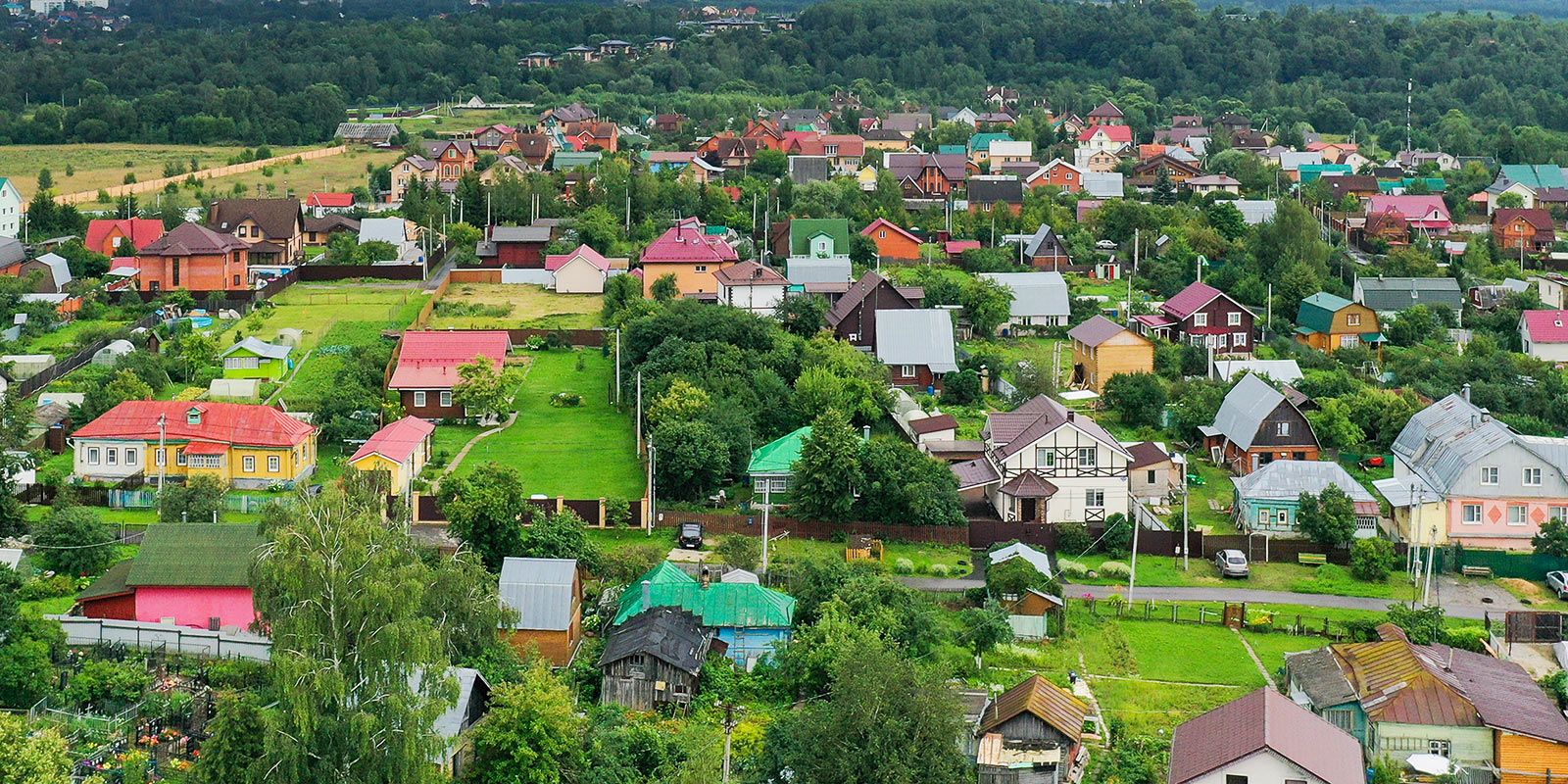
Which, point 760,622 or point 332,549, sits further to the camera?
point 760,622

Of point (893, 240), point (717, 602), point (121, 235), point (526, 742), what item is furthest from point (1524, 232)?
point (526, 742)

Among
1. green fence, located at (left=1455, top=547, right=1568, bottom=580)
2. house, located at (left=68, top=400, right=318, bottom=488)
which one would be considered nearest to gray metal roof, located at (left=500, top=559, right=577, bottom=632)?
house, located at (left=68, top=400, right=318, bottom=488)

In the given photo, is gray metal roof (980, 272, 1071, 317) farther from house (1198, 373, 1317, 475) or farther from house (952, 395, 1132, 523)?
house (952, 395, 1132, 523)

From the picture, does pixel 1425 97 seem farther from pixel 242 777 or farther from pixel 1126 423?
pixel 242 777

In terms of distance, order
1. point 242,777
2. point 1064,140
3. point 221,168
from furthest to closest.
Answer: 1. point 1064,140
2. point 221,168
3. point 242,777

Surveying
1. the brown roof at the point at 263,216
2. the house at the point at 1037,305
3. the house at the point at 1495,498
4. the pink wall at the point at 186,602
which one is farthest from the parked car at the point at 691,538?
the brown roof at the point at 263,216

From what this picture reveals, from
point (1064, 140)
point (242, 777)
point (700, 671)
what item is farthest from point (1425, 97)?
point (242, 777)
